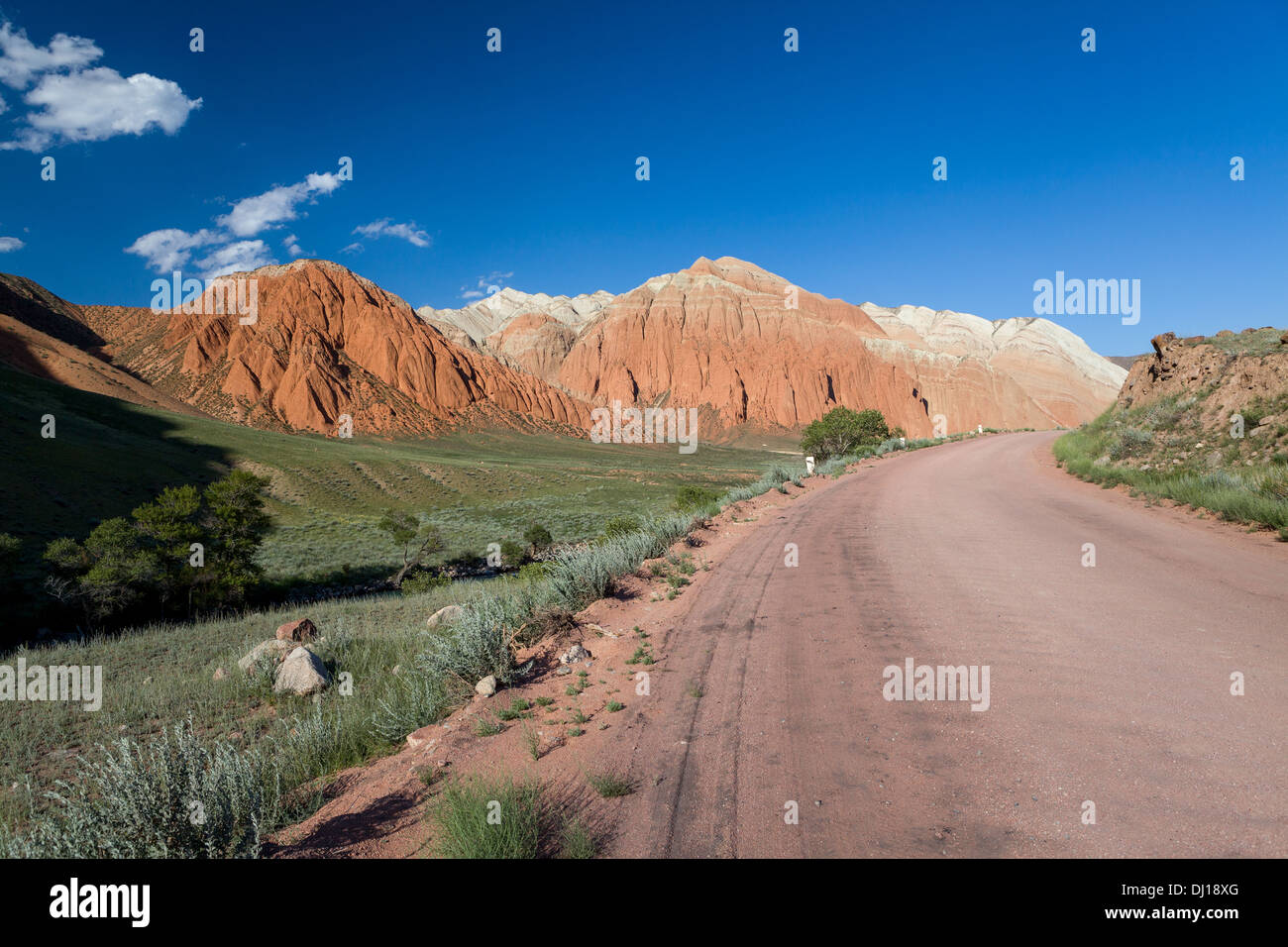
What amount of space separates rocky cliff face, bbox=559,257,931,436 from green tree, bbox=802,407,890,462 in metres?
98.3

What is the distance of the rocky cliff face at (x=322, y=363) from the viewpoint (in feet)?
320

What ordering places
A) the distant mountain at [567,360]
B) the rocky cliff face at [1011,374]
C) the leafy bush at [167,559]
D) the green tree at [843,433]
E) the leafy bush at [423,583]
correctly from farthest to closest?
the rocky cliff face at [1011,374] → the distant mountain at [567,360] → the green tree at [843,433] → the leafy bush at [423,583] → the leafy bush at [167,559]

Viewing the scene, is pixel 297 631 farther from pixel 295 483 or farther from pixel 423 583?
pixel 295 483

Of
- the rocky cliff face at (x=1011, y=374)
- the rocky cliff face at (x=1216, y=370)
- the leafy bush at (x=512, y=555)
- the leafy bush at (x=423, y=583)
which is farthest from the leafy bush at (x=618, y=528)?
the rocky cliff face at (x=1011, y=374)

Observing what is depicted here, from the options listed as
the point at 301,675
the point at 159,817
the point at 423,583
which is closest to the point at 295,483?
the point at 423,583

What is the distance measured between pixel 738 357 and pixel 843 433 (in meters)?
114

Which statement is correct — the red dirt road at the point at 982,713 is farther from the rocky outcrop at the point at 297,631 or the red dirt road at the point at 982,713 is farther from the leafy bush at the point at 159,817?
the rocky outcrop at the point at 297,631

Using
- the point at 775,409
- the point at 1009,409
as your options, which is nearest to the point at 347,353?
the point at 775,409

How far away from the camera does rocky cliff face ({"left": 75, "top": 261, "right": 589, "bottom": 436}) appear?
9756cm

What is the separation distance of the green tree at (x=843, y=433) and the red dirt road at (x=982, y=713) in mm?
29896

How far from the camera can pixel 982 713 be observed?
13.1 feet

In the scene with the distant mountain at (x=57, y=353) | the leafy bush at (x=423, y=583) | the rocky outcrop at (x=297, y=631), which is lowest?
the leafy bush at (x=423, y=583)
